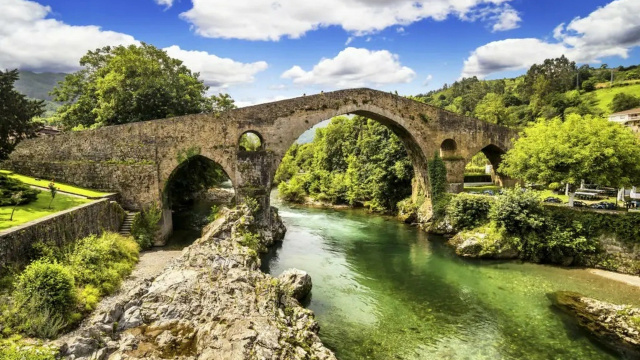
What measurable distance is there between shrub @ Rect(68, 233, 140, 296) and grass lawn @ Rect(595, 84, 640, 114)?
6549cm

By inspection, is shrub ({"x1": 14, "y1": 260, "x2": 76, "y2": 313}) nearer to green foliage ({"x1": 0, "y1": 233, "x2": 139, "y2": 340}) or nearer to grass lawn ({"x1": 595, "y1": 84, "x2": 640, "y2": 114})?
green foliage ({"x1": 0, "y1": 233, "x2": 139, "y2": 340})

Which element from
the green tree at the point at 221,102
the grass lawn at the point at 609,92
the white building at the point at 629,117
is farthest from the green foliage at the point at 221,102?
the grass lawn at the point at 609,92

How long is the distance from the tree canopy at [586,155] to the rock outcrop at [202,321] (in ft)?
51.4

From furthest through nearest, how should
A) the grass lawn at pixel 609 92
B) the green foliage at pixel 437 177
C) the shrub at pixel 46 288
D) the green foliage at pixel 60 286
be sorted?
the grass lawn at pixel 609 92
the green foliage at pixel 437 177
the shrub at pixel 46 288
the green foliage at pixel 60 286

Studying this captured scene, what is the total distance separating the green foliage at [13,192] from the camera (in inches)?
535

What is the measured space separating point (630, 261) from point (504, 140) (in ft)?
49.9

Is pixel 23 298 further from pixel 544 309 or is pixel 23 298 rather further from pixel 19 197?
pixel 544 309

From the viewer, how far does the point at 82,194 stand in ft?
57.9

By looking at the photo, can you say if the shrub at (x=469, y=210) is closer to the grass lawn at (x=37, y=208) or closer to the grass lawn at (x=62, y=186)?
the grass lawn at (x=62, y=186)

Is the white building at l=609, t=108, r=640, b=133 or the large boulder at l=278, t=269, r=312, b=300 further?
the white building at l=609, t=108, r=640, b=133

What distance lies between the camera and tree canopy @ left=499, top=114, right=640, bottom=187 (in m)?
18.9

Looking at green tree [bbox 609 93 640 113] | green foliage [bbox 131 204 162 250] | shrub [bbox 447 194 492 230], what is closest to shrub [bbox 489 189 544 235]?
shrub [bbox 447 194 492 230]

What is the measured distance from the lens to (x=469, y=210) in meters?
24.2

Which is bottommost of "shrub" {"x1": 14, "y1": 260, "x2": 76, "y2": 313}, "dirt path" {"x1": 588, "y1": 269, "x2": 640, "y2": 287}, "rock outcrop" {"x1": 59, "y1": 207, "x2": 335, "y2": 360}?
"dirt path" {"x1": 588, "y1": 269, "x2": 640, "y2": 287}
